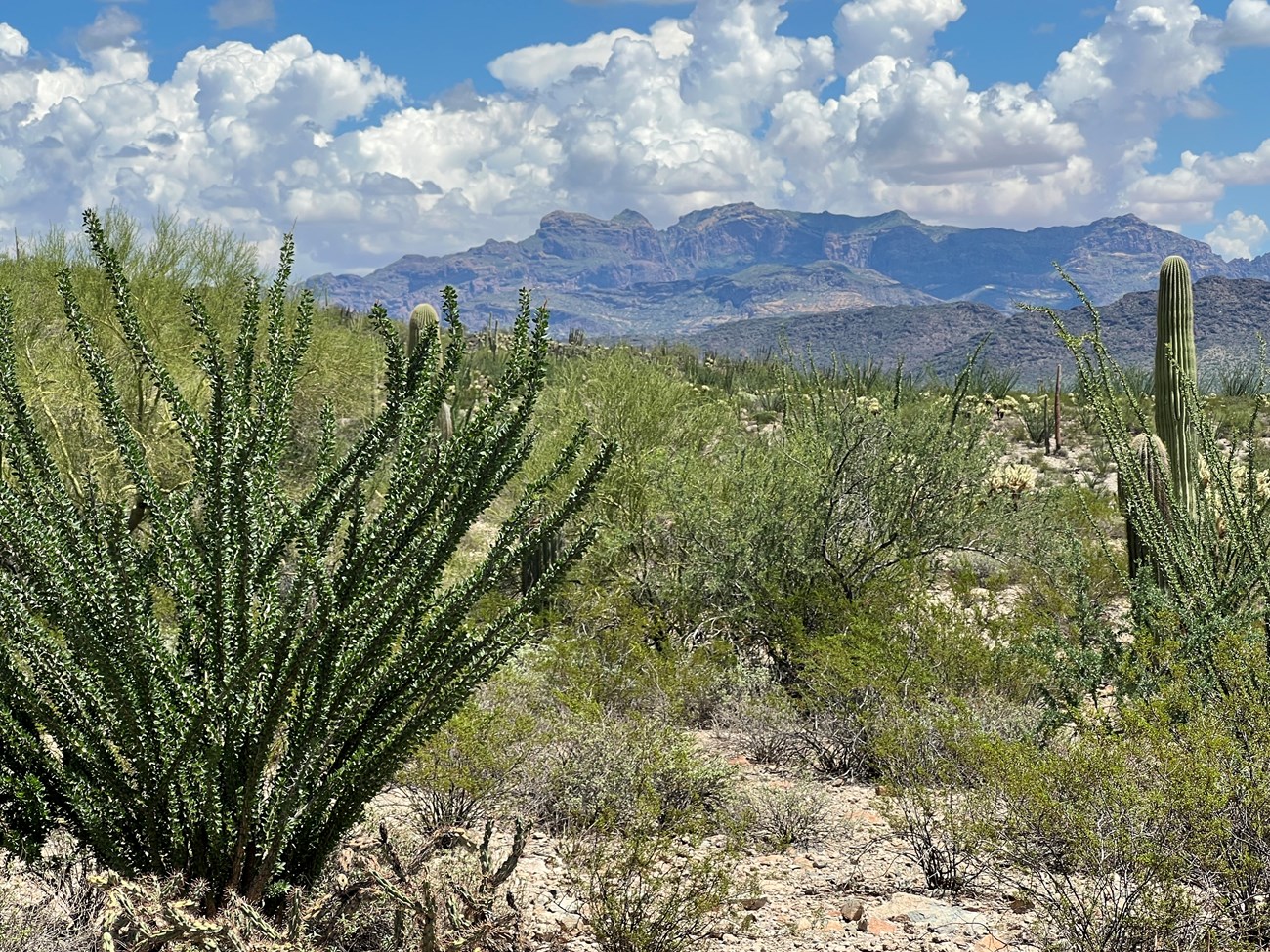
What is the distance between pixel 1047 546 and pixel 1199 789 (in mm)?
6291

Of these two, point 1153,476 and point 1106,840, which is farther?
point 1153,476

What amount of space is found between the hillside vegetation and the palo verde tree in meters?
0.01

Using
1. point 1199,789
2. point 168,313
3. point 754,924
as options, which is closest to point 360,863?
point 754,924

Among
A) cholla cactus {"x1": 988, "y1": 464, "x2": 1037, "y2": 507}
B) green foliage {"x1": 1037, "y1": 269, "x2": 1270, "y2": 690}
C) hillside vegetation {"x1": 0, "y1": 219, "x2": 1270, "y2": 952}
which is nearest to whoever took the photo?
hillside vegetation {"x1": 0, "y1": 219, "x2": 1270, "y2": 952}

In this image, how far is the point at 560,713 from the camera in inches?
236

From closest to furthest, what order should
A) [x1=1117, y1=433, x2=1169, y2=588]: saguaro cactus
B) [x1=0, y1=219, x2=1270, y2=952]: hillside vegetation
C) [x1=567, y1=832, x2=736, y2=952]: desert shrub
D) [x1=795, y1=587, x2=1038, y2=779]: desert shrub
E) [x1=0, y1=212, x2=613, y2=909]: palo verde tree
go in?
[x1=0, y1=212, x2=613, y2=909]: palo verde tree
[x1=0, y1=219, x2=1270, y2=952]: hillside vegetation
[x1=567, y1=832, x2=736, y2=952]: desert shrub
[x1=795, y1=587, x2=1038, y2=779]: desert shrub
[x1=1117, y1=433, x2=1169, y2=588]: saguaro cactus

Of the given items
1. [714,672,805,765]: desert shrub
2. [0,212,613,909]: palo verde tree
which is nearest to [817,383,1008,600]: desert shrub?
[714,672,805,765]: desert shrub

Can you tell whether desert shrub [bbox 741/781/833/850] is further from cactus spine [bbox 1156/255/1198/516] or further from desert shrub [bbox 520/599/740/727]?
cactus spine [bbox 1156/255/1198/516]

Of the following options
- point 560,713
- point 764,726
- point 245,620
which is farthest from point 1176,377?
point 245,620

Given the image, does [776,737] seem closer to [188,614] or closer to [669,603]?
[669,603]

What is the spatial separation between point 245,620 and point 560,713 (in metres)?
3.23

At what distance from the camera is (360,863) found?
360 centimetres

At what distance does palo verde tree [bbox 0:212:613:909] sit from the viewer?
2971mm

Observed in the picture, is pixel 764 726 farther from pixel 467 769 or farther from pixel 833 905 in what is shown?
pixel 833 905
